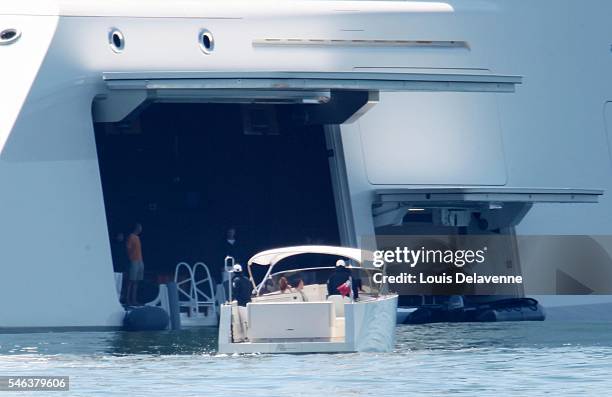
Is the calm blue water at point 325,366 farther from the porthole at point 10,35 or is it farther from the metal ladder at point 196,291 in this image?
the porthole at point 10,35

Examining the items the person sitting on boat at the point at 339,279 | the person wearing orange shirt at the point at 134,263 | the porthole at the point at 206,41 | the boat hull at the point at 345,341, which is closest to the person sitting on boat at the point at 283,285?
the person sitting on boat at the point at 339,279

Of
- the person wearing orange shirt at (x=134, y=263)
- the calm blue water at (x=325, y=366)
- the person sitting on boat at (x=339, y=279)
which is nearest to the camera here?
the calm blue water at (x=325, y=366)

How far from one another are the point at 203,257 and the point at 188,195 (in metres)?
1.60

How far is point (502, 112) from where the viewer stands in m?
39.5

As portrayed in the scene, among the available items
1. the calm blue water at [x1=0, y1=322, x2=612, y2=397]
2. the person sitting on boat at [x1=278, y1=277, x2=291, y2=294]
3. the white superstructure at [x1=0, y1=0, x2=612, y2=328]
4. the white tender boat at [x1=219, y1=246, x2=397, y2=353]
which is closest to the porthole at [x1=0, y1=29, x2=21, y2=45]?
the white superstructure at [x1=0, y1=0, x2=612, y2=328]

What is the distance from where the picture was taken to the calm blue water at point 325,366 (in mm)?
20297

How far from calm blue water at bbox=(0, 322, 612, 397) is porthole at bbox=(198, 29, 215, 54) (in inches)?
275

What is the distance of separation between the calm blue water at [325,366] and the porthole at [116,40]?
6415mm

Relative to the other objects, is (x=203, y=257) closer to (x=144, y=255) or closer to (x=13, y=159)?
(x=144, y=255)

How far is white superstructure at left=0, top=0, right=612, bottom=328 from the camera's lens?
3350cm

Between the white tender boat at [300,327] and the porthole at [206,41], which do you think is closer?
the white tender boat at [300,327]

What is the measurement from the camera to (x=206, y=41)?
3609 centimetres

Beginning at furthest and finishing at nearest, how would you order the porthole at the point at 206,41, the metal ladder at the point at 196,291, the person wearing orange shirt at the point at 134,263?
the metal ladder at the point at 196,291
the person wearing orange shirt at the point at 134,263
the porthole at the point at 206,41

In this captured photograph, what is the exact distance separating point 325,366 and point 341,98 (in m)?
14.0
